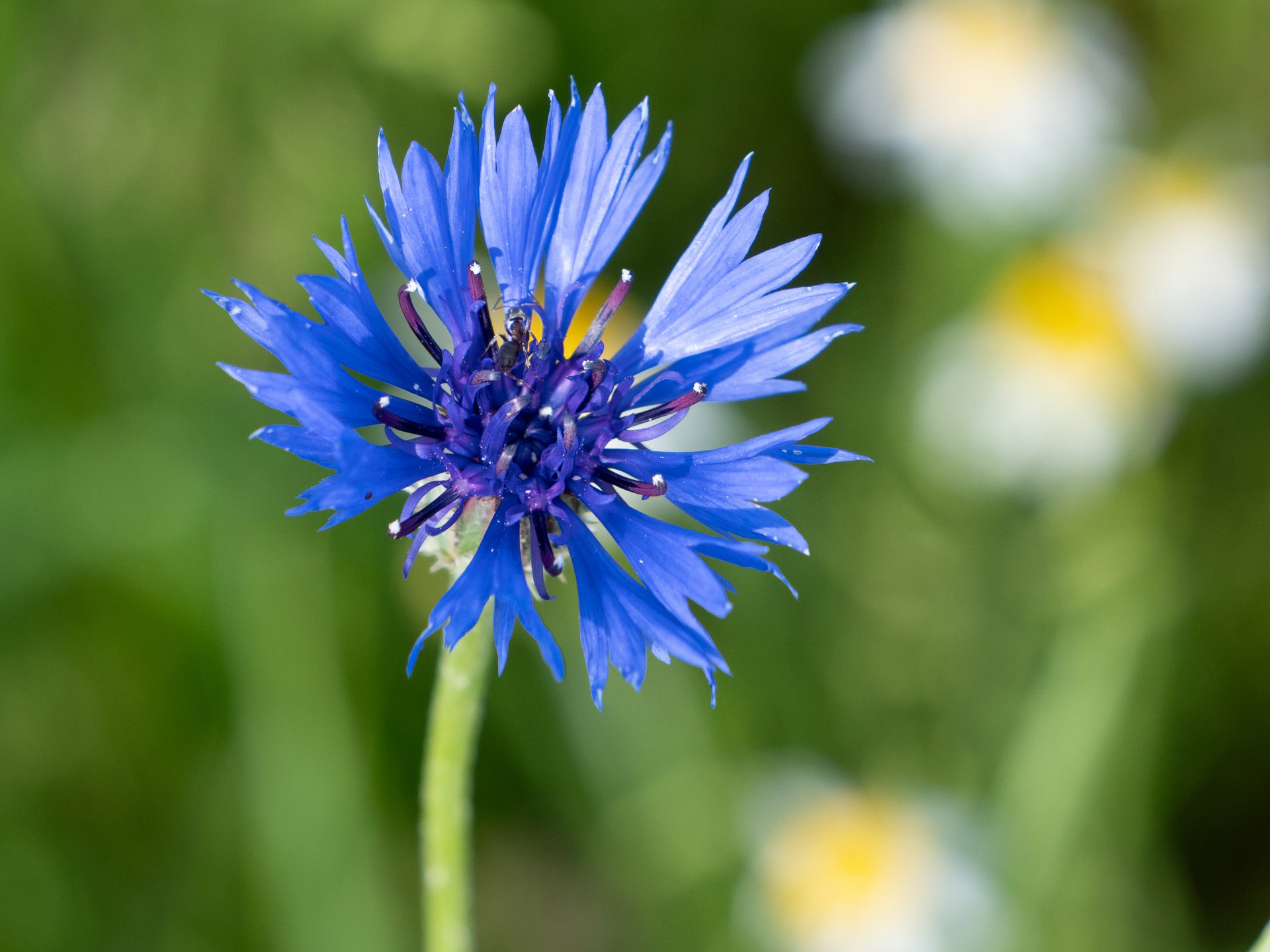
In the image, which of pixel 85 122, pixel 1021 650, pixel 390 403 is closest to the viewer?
pixel 390 403

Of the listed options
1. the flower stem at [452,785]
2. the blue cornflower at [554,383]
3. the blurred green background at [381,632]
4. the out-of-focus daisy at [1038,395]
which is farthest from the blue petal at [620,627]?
the out-of-focus daisy at [1038,395]

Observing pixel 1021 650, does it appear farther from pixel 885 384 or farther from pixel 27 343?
pixel 27 343

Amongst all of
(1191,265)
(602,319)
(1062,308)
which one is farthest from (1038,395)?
(602,319)

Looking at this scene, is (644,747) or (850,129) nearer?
(644,747)

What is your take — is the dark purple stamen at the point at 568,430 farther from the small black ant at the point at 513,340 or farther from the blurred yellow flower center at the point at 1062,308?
the blurred yellow flower center at the point at 1062,308

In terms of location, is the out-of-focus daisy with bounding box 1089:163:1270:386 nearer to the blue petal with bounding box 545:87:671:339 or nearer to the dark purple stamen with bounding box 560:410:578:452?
the blue petal with bounding box 545:87:671:339

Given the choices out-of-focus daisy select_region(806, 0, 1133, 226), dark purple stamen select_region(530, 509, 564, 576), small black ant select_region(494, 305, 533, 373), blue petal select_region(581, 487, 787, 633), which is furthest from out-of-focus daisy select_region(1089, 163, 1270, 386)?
dark purple stamen select_region(530, 509, 564, 576)

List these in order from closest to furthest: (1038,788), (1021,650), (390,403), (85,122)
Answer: (390,403) < (1038,788) < (85,122) < (1021,650)

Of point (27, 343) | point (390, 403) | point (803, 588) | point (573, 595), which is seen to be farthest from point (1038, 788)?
point (27, 343)
